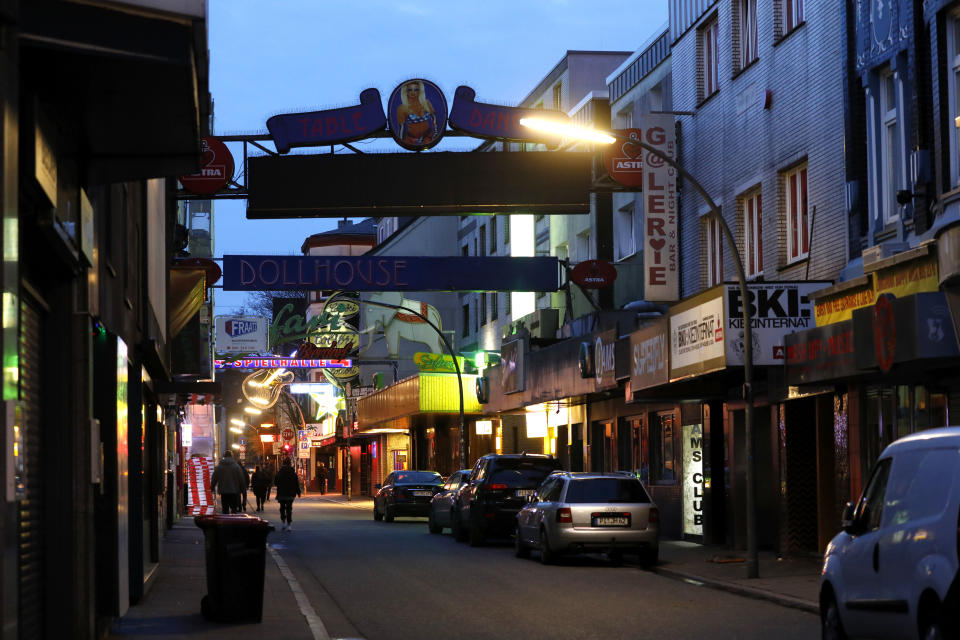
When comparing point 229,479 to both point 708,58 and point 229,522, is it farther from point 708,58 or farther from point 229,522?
point 229,522

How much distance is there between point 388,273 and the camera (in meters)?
35.7

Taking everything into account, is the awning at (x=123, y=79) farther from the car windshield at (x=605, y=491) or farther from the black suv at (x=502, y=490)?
the black suv at (x=502, y=490)

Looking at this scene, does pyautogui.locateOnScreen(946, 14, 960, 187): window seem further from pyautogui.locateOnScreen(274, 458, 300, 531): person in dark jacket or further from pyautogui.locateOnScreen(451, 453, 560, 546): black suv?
pyautogui.locateOnScreen(274, 458, 300, 531): person in dark jacket

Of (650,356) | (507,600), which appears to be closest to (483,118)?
(650,356)

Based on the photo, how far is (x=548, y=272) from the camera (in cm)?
3653

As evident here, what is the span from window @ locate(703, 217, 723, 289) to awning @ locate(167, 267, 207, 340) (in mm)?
9971

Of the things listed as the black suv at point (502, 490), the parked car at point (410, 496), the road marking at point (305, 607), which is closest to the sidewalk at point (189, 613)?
the road marking at point (305, 607)

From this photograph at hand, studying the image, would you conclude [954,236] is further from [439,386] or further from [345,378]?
[345,378]

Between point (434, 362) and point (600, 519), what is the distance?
29.6 meters

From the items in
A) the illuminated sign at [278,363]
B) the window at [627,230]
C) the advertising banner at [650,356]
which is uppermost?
the window at [627,230]

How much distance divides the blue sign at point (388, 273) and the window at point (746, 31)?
8469 millimetres

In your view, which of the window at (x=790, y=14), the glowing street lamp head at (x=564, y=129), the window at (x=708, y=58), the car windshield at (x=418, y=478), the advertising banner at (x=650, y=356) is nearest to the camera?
the glowing street lamp head at (x=564, y=129)

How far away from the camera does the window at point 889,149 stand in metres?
21.7

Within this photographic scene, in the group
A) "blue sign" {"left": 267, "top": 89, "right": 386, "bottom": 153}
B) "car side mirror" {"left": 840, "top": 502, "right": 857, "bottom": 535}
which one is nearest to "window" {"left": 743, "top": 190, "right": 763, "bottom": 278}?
"blue sign" {"left": 267, "top": 89, "right": 386, "bottom": 153}
